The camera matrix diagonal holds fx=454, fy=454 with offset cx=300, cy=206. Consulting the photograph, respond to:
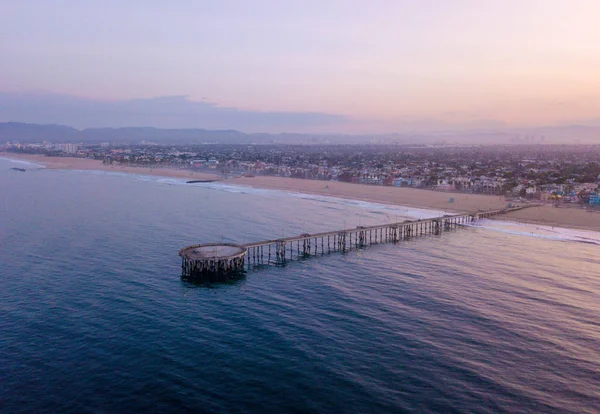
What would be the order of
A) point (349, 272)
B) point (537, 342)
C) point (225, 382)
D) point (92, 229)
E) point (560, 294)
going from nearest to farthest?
point (225, 382) → point (537, 342) → point (560, 294) → point (349, 272) → point (92, 229)

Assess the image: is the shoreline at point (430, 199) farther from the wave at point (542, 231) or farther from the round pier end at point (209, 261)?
the round pier end at point (209, 261)

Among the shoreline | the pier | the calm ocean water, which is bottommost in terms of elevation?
the calm ocean water

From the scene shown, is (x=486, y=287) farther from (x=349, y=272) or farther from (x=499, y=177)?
(x=499, y=177)

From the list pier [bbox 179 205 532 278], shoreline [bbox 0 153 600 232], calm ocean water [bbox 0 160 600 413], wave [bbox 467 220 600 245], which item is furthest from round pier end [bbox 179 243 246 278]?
shoreline [bbox 0 153 600 232]

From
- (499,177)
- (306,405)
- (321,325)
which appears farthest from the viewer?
(499,177)

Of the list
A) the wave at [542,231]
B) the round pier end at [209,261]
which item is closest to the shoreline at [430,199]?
the wave at [542,231]

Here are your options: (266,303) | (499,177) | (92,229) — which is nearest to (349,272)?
(266,303)

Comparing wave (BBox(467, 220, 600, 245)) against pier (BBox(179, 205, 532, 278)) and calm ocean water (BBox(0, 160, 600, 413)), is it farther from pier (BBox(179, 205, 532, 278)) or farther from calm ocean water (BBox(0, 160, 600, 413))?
pier (BBox(179, 205, 532, 278))

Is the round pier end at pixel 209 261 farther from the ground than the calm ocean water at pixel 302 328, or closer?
farther from the ground
